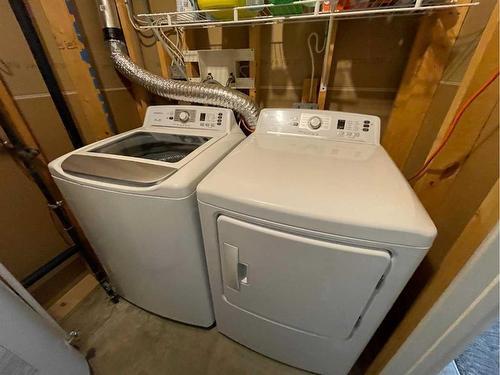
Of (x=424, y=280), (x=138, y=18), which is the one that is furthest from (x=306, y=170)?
(x=138, y=18)

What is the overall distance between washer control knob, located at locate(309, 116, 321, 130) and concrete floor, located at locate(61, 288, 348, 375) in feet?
4.42

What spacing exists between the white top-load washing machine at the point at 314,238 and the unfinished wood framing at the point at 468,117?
0.24 meters

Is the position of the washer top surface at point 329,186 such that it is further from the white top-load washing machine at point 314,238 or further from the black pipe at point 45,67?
the black pipe at point 45,67

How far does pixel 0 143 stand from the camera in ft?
3.50

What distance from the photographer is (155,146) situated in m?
1.29

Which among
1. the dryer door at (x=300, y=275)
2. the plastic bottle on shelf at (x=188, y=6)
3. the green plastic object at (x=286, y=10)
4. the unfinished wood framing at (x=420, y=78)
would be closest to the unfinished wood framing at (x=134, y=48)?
the plastic bottle on shelf at (x=188, y=6)

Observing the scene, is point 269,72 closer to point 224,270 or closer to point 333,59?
point 333,59

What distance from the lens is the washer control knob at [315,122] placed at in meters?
1.13

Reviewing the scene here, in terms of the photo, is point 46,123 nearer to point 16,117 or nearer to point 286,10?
point 16,117

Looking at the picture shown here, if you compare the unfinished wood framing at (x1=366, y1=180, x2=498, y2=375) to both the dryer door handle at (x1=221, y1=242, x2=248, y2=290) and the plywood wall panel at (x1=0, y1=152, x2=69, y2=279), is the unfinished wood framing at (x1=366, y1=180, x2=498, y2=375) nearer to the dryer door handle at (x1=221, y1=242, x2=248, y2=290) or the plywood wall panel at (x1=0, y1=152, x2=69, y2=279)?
the dryer door handle at (x1=221, y1=242, x2=248, y2=290)

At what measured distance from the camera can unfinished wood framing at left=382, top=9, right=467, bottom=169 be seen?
995 mm

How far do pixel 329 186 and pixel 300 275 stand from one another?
33cm

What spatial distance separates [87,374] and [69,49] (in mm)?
1770

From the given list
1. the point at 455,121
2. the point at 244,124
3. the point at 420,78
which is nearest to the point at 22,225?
the point at 244,124
